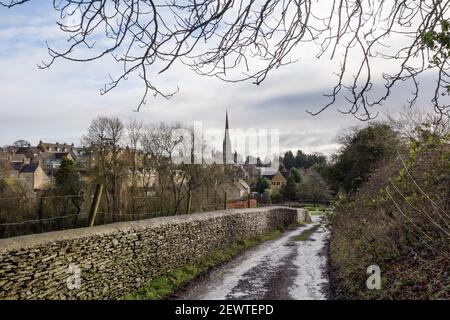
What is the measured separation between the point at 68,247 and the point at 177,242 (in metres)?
5.42

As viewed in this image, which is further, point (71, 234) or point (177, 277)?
point (177, 277)

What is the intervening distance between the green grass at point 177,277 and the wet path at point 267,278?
31 centimetres

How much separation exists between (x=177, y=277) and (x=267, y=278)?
253 centimetres

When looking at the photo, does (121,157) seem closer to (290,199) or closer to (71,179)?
(71,179)

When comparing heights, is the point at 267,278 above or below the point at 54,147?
below

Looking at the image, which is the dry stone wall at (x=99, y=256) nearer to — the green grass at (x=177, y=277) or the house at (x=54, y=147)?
the green grass at (x=177, y=277)

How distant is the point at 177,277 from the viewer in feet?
39.9

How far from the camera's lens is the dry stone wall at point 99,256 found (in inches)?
272

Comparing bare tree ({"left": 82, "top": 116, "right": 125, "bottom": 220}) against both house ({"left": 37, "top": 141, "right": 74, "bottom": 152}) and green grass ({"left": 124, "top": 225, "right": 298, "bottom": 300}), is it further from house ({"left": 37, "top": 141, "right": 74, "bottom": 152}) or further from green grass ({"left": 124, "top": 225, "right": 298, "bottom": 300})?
house ({"left": 37, "top": 141, "right": 74, "bottom": 152})

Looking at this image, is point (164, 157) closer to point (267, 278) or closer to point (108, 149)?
point (108, 149)

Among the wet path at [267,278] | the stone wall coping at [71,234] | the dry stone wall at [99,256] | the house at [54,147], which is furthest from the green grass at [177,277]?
the house at [54,147]

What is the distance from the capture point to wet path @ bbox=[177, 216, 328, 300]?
405 inches

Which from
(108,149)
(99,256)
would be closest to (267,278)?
(99,256)

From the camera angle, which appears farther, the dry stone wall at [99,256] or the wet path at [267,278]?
the wet path at [267,278]
